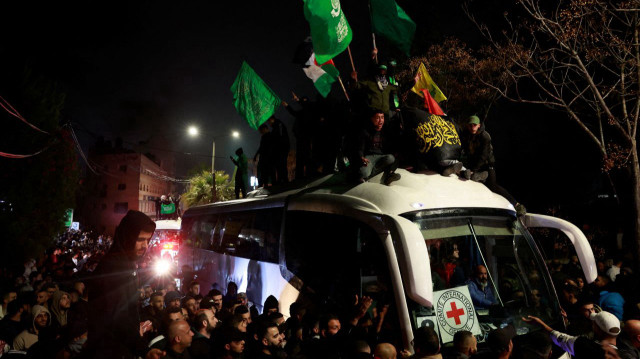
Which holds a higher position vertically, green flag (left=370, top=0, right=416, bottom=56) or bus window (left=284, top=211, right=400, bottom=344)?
green flag (left=370, top=0, right=416, bottom=56)

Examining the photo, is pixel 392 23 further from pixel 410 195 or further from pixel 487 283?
pixel 487 283

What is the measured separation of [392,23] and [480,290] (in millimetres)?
7011

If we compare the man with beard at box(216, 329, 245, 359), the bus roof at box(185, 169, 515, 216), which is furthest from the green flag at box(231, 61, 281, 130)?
the man with beard at box(216, 329, 245, 359)

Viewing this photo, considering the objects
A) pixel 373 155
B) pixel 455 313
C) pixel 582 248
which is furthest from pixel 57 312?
pixel 582 248

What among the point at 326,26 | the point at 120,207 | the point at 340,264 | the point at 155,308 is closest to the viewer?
the point at 340,264

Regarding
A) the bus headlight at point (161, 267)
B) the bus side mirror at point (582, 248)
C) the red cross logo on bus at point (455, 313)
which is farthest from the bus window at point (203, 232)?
the bus side mirror at point (582, 248)

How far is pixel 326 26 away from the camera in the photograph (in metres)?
7.30

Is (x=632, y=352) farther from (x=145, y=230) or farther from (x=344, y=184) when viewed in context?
(x=145, y=230)

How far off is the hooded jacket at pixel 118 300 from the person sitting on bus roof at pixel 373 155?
2988mm

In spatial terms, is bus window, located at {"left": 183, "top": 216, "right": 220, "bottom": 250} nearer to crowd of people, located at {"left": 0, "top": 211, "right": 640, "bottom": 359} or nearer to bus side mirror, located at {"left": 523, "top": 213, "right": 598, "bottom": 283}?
crowd of people, located at {"left": 0, "top": 211, "right": 640, "bottom": 359}

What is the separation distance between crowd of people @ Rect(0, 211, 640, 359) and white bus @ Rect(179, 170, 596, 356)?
9.5 inches

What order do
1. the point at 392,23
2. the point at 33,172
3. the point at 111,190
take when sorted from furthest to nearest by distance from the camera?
1. the point at 111,190
2. the point at 33,172
3. the point at 392,23

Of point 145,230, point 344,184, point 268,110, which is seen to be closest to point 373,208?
point 344,184

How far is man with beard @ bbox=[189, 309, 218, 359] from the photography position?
13.8 ft
